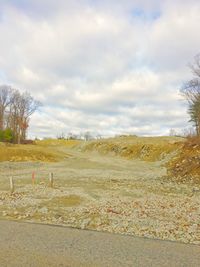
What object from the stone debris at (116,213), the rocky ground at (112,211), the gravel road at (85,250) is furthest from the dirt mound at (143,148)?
the gravel road at (85,250)

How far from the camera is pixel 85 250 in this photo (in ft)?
21.0

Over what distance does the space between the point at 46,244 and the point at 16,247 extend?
2.04 ft

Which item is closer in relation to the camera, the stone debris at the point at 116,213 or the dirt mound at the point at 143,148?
the stone debris at the point at 116,213

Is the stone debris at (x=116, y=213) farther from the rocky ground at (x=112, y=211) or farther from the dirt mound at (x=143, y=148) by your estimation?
the dirt mound at (x=143, y=148)

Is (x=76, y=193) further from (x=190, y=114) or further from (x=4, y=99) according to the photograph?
(x=4, y=99)

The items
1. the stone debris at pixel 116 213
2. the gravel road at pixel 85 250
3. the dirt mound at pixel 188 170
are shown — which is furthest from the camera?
the dirt mound at pixel 188 170

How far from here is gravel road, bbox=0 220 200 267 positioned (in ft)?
18.6

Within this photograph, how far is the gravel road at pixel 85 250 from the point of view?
18.6 feet

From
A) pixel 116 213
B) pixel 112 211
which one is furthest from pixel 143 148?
pixel 116 213

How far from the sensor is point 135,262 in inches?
226

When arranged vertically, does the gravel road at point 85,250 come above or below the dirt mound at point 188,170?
below

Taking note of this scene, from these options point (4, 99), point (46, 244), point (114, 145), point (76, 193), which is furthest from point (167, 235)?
point (4, 99)

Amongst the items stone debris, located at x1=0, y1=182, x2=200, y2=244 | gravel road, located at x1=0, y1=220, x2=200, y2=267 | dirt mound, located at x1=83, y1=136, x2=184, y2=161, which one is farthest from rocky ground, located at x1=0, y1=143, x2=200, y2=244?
dirt mound, located at x1=83, y1=136, x2=184, y2=161

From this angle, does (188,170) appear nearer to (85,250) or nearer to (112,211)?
(112,211)
